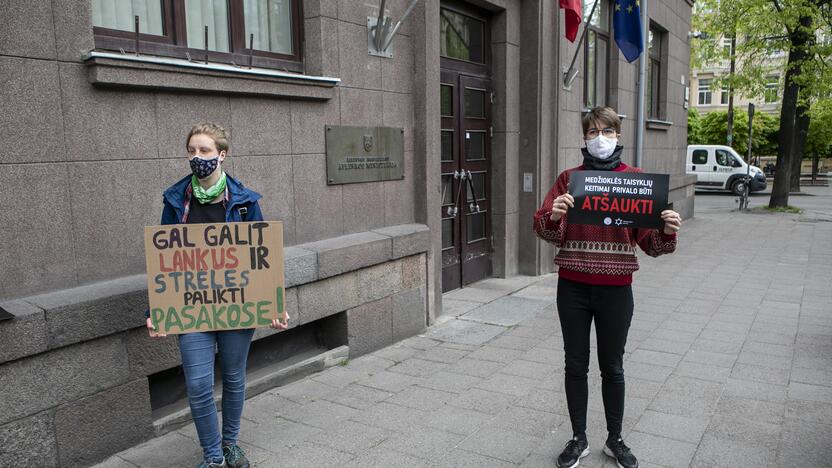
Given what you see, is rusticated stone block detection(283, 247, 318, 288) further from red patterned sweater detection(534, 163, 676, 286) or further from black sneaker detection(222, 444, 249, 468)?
red patterned sweater detection(534, 163, 676, 286)

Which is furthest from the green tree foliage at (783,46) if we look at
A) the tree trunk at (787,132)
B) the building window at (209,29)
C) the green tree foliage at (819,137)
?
the building window at (209,29)

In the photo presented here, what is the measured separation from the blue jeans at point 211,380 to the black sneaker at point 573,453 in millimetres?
1842

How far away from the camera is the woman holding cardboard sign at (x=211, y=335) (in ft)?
11.4

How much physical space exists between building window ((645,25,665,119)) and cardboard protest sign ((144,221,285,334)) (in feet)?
41.6

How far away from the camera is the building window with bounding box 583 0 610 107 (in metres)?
11.1

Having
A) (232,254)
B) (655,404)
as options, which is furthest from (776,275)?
(232,254)

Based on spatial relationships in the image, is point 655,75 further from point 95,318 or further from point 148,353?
point 95,318

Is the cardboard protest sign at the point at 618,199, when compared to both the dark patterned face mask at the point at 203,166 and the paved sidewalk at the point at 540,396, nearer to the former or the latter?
the paved sidewalk at the point at 540,396

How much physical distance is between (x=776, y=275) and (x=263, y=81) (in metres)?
8.01

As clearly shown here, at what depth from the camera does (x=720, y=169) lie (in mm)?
27344

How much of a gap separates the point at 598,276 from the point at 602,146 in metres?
0.71

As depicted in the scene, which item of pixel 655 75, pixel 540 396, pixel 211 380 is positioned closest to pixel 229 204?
pixel 211 380

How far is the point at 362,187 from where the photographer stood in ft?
19.7

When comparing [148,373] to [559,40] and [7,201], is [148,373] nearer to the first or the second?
[7,201]
